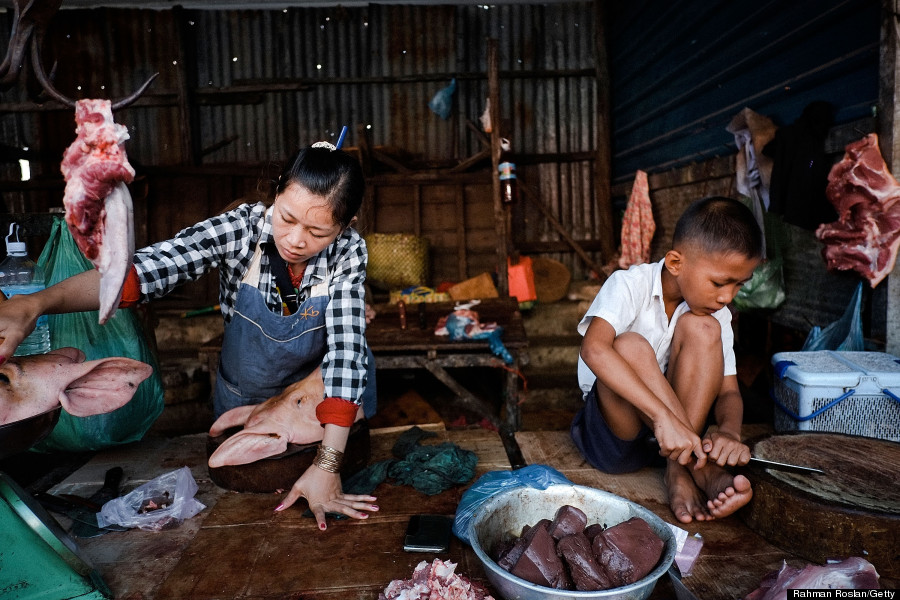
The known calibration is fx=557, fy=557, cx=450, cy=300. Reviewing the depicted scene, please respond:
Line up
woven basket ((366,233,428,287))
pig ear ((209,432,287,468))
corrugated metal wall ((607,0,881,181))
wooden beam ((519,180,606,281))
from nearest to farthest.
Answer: pig ear ((209,432,287,468)), corrugated metal wall ((607,0,881,181)), woven basket ((366,233,428,287)), wooden beam ((519,180,606,281))

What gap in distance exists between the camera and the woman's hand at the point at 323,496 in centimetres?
221

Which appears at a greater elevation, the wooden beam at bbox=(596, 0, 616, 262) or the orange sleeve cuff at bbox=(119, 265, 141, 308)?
the wooden beam at bbox=(596, 0, 616, 262)

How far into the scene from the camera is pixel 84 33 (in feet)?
26.2

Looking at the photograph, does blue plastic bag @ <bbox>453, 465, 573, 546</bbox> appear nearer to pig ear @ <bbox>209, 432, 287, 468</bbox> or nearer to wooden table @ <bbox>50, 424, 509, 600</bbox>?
wooden table @ <bbox>50, 424, 509, 600</bbox>

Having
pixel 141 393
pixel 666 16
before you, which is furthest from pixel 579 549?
pixel 666 16

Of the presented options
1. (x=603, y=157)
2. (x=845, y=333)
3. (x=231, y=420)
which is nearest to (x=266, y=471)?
(x=231, y=420)

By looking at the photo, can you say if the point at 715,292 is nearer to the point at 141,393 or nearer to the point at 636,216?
the point at 141,393

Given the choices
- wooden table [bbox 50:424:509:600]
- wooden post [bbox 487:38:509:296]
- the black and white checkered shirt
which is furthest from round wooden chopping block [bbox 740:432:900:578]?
wooden post [bbox 487:38:509:296]

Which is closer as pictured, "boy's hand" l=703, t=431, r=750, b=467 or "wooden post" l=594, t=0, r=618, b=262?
"boy's hand" l=703, t=431, r=750, b=467

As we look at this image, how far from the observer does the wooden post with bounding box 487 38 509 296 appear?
669 centimetres

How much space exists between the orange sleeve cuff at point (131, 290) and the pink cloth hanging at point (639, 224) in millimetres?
5807

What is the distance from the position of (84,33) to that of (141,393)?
752 cm

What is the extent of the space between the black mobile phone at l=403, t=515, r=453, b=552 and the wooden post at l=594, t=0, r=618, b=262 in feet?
21.8

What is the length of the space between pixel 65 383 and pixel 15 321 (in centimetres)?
25
